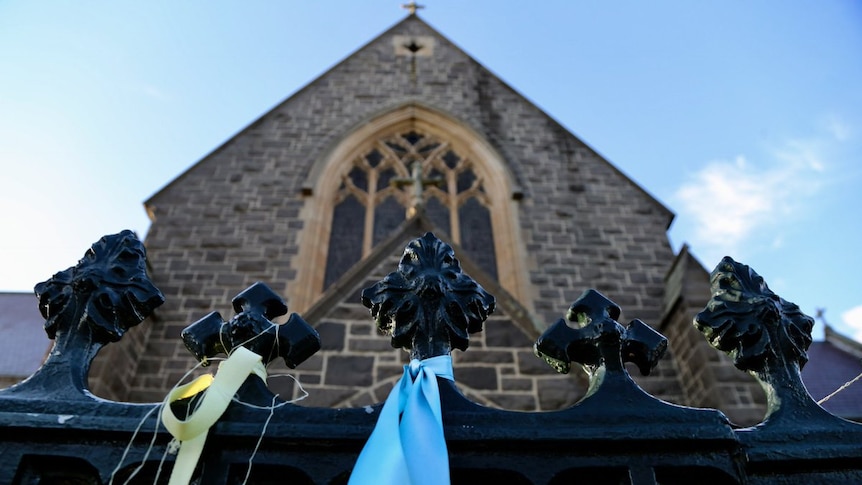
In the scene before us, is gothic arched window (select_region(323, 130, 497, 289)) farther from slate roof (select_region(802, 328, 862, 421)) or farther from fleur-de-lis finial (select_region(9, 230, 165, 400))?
fleur-de-lis finial (select_region(9, 230, 165, 400))

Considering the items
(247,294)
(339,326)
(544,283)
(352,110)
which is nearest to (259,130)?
(352,110)

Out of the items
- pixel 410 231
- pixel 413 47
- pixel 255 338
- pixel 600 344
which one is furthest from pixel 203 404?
pixel 413 47

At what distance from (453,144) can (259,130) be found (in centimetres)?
326

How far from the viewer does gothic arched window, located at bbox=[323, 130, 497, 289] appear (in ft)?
29.3

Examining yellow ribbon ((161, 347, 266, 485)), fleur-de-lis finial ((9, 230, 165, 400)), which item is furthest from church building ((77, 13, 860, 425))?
yellow ribbon ((161, 347, 266, 485))

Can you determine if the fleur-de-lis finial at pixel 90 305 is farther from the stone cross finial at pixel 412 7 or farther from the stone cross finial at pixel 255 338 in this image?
the stone cross finial at pixel 412 7

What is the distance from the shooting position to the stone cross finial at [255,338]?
4.44 feet

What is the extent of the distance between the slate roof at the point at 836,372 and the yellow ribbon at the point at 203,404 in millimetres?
9356

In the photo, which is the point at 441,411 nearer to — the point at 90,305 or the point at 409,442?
the point at 409,442

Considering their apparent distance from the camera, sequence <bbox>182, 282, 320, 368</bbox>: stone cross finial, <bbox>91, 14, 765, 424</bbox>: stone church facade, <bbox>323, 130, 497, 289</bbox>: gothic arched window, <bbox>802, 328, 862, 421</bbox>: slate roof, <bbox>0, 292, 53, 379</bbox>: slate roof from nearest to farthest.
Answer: <bbox>182, 282, 320, 368</bbox>: stone cross finial, <bbox>91, 14, 765, 424</bbox>: stone church facade, <bbox>323, 130, 497, 289</bbox>: gothic arched window, <bbox>802, 328, 862, 421</bbox>: slate roof, <bbox>0, 292, 53, 379</bbox>: slate roof

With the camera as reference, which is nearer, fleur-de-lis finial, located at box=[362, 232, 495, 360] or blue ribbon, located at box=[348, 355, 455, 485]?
blue ribbon, located at box=[348, 355, 455, 485]

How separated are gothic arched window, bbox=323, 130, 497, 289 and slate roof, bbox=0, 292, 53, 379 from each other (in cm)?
495

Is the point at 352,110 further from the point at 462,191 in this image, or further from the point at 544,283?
the point at 544,283

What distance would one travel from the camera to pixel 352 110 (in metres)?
10.6
